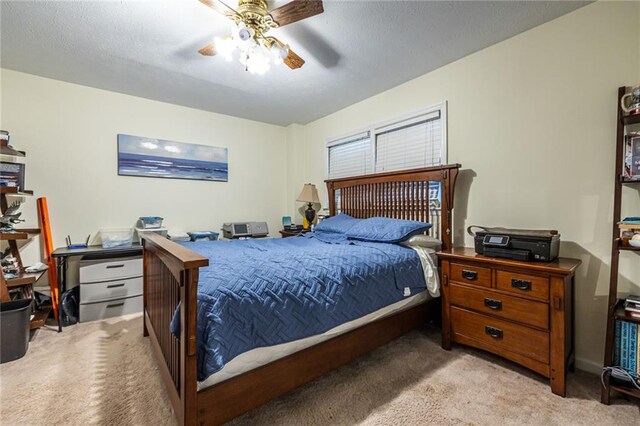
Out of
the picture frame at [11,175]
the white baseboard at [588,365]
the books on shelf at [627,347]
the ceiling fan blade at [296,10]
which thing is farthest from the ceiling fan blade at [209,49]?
the white baseboard at [588,365]

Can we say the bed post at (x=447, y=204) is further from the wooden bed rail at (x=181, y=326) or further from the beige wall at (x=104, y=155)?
the beige wall at (x=104, y=155)

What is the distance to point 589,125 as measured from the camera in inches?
72.4

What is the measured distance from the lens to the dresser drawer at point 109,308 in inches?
104

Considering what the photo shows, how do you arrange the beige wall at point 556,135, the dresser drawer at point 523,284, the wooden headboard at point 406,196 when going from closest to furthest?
1. the dresser drawer at point 523,284
2. the beige wall at point 556,135
3. the wooden headboard at point 406,196

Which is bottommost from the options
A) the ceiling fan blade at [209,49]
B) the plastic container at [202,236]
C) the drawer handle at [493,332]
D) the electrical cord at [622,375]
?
the electrical cord at [622,375]

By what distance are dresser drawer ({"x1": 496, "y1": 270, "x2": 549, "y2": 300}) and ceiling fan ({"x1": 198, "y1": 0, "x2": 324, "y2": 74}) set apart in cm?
199

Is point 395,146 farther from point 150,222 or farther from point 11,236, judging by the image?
point 11,236

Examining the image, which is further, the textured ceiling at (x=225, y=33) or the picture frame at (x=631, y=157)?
the textured ceiling at (x=225, y=33)

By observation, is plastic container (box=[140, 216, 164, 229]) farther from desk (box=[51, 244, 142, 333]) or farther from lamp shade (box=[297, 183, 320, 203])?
lamp shade (box=[297, 183, 320, 203])

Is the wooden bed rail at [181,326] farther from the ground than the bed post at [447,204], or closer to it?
closer to it

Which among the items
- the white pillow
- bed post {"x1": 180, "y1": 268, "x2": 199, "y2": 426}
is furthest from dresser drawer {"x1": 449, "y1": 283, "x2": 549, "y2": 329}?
bed post {"x1": 180, "y1": 268, "x2": 199, "y2": 426}

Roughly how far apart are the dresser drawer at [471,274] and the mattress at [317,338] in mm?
168

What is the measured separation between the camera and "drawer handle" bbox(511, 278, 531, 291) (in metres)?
1.70

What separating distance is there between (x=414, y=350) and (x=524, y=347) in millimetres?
693
